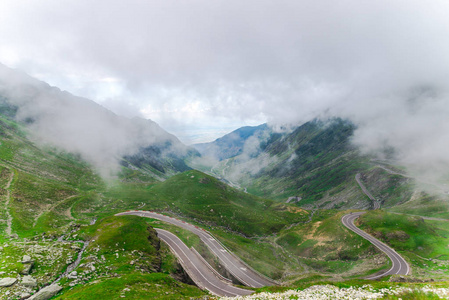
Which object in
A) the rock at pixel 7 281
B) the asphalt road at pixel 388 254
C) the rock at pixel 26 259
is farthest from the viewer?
the asphalt road at pixel 388 254

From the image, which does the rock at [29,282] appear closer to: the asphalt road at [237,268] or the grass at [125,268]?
the grass at [125,268]

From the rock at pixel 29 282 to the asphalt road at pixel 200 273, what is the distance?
1609 inches

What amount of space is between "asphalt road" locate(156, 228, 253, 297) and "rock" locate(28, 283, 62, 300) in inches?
1495

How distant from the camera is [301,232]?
133m

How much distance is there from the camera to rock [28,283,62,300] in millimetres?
34044

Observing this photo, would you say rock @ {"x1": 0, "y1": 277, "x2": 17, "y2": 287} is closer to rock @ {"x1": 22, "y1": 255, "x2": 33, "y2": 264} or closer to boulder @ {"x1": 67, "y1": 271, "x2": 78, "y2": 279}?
rock @ {"x1": 22, "y1": 255, "x2": 33, "y2": 264}

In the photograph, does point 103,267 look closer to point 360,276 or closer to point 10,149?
point 360,276

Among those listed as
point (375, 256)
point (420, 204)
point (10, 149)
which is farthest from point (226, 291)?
point (10, 149)

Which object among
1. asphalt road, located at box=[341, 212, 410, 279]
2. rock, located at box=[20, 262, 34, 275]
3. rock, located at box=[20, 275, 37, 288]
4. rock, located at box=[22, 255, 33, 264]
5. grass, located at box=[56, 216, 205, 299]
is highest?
rock, located at box=[22, 255, 33, 264]

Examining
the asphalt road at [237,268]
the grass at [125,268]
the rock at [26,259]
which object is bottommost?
the asphalt road at [237,268]

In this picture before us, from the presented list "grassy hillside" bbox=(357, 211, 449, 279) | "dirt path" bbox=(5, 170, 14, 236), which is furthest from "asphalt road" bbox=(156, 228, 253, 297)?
"grassy hillside" bbox=(357, 211, 449, 279)

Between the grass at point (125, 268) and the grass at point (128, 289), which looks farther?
the grass at point (125, 268)

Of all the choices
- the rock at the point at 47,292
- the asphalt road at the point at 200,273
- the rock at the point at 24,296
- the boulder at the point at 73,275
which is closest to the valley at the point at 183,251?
the rock at the point at 24,296

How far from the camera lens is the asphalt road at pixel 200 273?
5944cm
